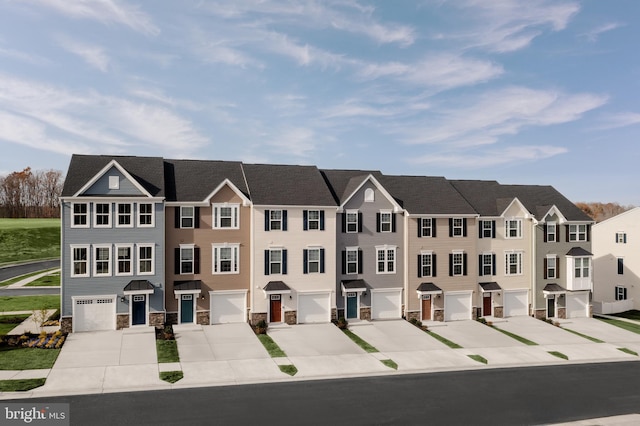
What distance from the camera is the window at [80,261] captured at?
31797 millimetres

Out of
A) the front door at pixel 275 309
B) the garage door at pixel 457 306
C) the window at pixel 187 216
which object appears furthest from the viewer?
the garage door at pixel 457 306

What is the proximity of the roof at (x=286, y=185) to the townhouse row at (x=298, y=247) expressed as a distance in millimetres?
104

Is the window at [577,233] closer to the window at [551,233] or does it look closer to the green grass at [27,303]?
the window at [551,233]

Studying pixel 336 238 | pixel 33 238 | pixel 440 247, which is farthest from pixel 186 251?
pixel 33 238

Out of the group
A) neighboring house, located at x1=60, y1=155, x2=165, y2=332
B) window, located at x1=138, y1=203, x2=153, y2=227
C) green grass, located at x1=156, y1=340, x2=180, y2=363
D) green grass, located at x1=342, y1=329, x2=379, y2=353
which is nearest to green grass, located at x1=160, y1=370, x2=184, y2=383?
green grass, located at x1=156, y1=340, x2=180, y2=363

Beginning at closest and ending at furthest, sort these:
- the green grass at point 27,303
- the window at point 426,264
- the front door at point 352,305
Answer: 1. the front door at point 352,305
2. the green grass at point 27,303
3. the window at point 426,264

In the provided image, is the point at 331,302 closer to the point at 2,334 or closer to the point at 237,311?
the point at 237,311

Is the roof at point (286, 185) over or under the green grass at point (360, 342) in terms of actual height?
over

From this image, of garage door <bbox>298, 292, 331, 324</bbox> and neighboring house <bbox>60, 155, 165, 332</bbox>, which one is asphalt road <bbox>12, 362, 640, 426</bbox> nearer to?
garage door <bbox>298, 292, 331, 324</bbox>

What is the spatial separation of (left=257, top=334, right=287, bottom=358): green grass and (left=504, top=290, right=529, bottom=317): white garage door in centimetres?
2151

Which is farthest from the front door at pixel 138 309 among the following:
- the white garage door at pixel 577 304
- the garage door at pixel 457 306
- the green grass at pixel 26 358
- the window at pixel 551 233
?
the white garage door at pixel 577 304

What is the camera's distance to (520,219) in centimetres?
4216

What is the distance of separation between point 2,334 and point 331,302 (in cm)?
2177

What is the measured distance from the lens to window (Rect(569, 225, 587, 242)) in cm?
4344
